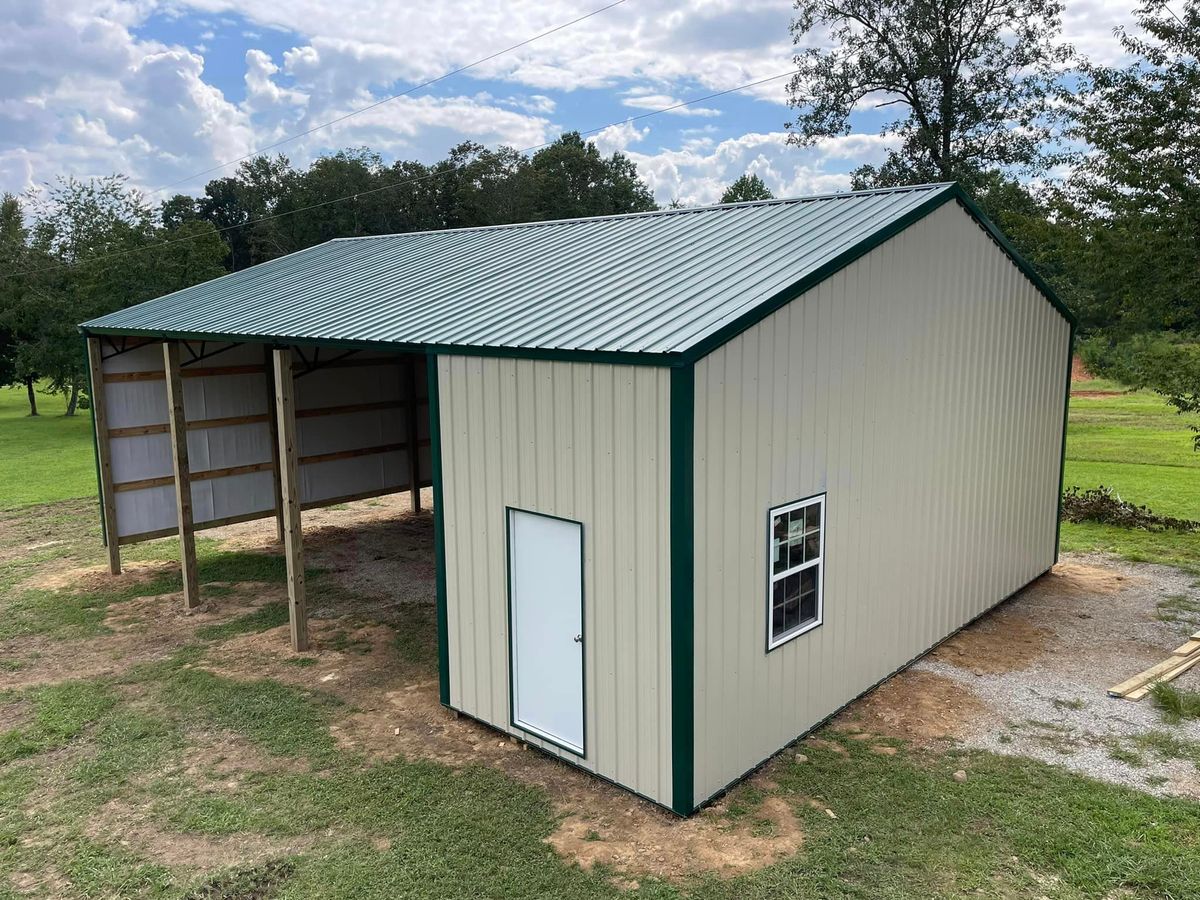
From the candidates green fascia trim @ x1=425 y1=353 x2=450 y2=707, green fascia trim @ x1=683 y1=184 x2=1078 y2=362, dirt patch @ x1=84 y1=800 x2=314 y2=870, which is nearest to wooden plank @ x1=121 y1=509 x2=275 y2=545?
green fascia trim @ x1=425 y1=353 x2=450 y2=707

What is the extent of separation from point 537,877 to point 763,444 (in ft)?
10.5

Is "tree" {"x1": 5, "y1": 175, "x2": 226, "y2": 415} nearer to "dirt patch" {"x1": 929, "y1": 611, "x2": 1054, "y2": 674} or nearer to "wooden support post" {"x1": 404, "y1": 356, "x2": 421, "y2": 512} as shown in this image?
"wooden support post" {"x1": 404, "y1": 356, "x2": 421, "y2": 512}

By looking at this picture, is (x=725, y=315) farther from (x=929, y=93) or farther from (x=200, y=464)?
(x=929, y=93)

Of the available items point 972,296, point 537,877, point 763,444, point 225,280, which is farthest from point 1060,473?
point 225,280

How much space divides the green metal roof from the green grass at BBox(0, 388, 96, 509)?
811 cm

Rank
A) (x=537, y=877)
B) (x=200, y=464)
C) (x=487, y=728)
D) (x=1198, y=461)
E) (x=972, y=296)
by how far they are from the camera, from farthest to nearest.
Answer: (x=1198, y=461) → (x=200, y=464) → (x=972, y=296) → (x=487, y=728) → (x=537, y=877)

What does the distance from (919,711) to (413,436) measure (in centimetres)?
998

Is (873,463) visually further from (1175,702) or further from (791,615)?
(1175,702)

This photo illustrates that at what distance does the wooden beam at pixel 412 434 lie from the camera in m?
15.0

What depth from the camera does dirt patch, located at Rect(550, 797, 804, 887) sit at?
5434mm

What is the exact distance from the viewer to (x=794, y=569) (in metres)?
6.83

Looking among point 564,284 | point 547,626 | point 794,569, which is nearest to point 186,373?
point 564,284

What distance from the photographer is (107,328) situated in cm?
1112

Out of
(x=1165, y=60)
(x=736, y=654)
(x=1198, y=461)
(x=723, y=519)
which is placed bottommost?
(x=1198, y=461)
